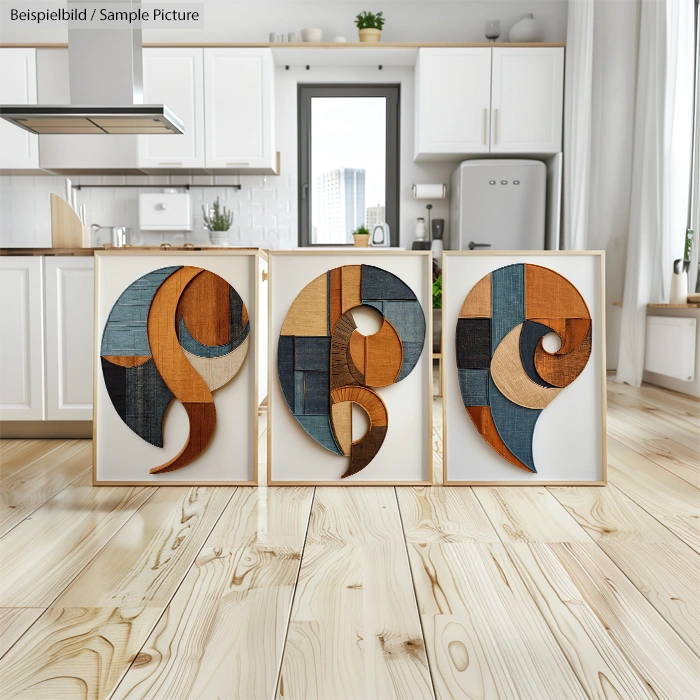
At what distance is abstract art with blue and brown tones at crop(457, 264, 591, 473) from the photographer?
2.07 m

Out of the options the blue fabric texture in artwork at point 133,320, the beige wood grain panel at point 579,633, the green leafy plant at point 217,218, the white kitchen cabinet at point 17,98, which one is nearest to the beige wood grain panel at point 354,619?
the beige wood grain panel at point 579,633

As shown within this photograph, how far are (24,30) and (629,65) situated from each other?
4.41m

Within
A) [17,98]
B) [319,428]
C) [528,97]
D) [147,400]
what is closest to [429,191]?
[528,97]

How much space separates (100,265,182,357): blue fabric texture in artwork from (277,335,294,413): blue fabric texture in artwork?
41 cm

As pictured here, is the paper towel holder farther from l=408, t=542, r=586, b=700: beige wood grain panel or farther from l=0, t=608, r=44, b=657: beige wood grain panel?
l=0, t=608, r=44, b=657: beige wood grain panel

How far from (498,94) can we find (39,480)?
3807mm

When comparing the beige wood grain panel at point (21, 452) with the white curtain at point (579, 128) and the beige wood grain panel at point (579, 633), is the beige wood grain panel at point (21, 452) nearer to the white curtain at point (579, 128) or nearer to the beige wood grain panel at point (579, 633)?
the beige wood grain panel at point (579, 633)

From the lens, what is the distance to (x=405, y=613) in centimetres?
126

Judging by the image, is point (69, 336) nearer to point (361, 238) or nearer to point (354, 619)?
point (354, 619)

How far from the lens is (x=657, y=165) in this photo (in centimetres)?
404

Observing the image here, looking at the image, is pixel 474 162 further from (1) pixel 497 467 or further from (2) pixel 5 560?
(2) pixel 5 560

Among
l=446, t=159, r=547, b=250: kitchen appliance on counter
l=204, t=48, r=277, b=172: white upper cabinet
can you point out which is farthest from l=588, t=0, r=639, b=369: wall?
l=204, t=48, r=277, b=172: white upper cabinet

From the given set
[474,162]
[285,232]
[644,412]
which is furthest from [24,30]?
[644,412]

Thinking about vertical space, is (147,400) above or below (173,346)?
below
